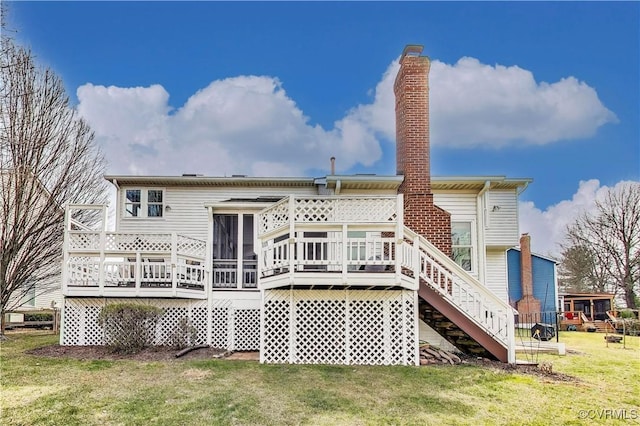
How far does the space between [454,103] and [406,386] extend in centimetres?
1153

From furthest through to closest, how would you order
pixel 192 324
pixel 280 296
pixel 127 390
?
1. pixel 192 324
2. pixel 280 296
3. pixel 127 390

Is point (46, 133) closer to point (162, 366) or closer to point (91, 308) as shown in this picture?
point (91, 308)

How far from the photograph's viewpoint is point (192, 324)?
10.1 metres

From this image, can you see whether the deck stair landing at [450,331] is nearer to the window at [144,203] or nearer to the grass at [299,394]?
the grass at [299,394]

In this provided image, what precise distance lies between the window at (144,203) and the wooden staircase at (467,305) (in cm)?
911

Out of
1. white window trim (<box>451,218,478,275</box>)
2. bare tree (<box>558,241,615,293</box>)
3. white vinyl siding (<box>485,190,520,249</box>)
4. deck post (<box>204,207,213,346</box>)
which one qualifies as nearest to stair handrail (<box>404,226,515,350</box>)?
white window trim (<box>451,218,478,275</box>)

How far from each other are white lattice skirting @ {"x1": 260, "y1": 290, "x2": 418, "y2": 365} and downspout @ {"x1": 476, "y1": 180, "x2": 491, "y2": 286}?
4.33 meters

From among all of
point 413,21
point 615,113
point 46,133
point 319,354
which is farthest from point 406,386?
point 615,113

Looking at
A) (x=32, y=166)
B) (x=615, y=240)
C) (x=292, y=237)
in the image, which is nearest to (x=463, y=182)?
(x=292, y=237)

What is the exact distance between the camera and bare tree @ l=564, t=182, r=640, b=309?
984 inches

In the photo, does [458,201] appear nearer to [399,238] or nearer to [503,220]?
[503,220]

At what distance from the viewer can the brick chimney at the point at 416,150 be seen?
955 cm

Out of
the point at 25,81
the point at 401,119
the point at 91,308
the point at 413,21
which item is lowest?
the point at 91,308

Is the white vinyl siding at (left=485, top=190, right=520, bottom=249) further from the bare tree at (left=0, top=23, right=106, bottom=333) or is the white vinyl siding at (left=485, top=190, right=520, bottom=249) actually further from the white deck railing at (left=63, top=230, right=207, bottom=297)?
the bare tree at (left=0, top=23, right=106, bottom=333)
